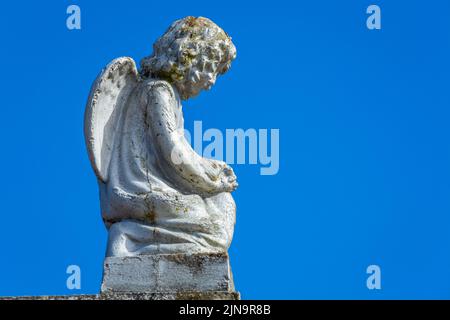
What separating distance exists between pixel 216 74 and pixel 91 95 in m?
1.45

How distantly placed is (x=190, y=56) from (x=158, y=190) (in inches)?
61.5

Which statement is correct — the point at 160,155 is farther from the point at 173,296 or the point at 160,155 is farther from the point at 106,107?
the point at 173,296

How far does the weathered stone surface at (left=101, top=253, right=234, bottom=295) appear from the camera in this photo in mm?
12750

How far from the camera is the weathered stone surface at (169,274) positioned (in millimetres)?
12750

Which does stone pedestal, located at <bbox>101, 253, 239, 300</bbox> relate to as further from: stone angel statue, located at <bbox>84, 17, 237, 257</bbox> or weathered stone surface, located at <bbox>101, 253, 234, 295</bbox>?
stone angel statue, located at <bbox>84, 17, 237, 257</bbox>

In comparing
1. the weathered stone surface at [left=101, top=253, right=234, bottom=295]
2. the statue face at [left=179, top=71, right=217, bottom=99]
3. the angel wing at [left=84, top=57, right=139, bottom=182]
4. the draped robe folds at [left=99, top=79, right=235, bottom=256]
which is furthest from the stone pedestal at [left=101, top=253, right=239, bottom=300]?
the statue face at [left=179, top=71, right=217, bottom=99]

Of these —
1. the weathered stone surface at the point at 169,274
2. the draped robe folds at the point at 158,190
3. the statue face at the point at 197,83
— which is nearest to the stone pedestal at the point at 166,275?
the weathered stone surface at the point at 169,274

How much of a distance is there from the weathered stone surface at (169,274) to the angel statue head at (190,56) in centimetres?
205

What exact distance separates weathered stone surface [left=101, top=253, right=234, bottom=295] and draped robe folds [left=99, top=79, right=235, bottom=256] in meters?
0.18

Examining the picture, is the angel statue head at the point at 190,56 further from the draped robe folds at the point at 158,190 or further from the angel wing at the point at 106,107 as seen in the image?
the angel wing at the point at 106,107

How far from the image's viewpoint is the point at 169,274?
12836 mm

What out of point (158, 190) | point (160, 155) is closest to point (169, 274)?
point (158, 190)
